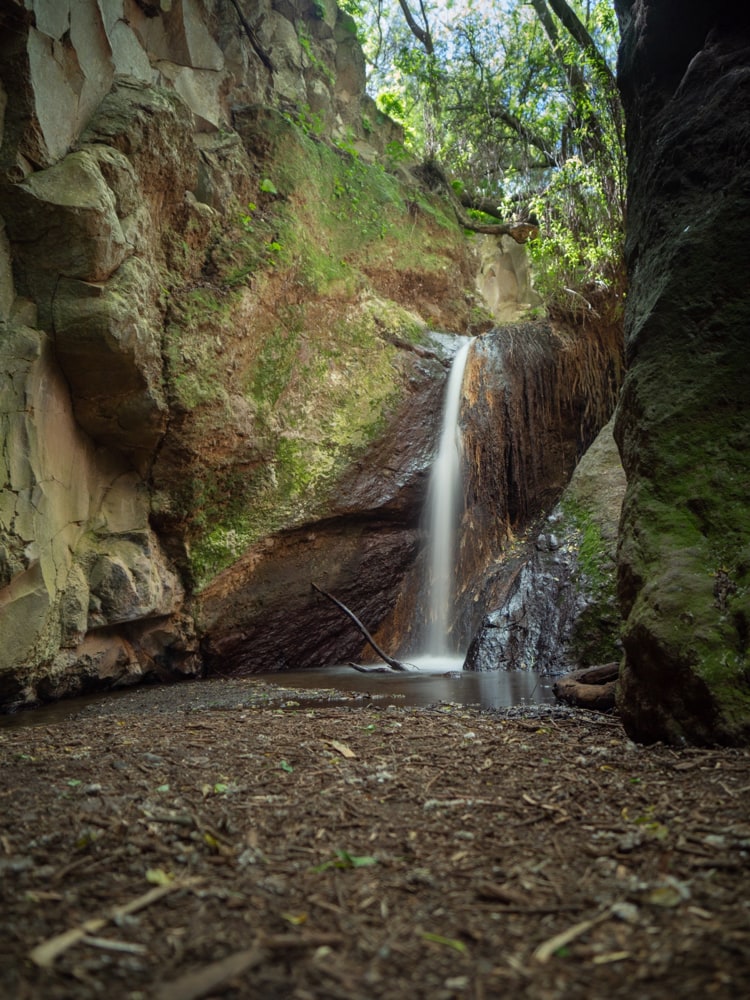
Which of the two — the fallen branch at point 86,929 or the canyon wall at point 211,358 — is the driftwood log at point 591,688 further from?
the canyon wall at point 211,358

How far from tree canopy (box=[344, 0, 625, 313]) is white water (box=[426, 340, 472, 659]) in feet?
9.03

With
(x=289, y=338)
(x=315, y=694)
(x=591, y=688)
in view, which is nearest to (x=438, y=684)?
(x=315, y=694)

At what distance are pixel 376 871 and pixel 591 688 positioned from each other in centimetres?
297

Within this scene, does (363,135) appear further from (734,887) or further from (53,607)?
(734,887)

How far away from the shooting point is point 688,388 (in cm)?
351

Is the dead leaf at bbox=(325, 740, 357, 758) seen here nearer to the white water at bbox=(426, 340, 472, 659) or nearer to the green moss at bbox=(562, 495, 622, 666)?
the green moss at bbox=(562, 495, 622, 666)

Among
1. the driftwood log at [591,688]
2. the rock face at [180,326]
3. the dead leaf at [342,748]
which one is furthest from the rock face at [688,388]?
the rock face at [180,326]

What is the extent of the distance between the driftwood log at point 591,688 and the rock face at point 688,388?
3.07 ft

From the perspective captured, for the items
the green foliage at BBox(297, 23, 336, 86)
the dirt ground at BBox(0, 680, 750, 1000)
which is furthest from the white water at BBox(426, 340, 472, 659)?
the green foliage at BBox(297, 23, 336, 86)

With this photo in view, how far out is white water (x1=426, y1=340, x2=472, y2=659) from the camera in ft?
29.5

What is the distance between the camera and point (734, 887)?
1.62m

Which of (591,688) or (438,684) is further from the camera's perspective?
(438,684)

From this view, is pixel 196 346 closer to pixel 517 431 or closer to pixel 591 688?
pixel 517 431

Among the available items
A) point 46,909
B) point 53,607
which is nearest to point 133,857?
point 46,909
